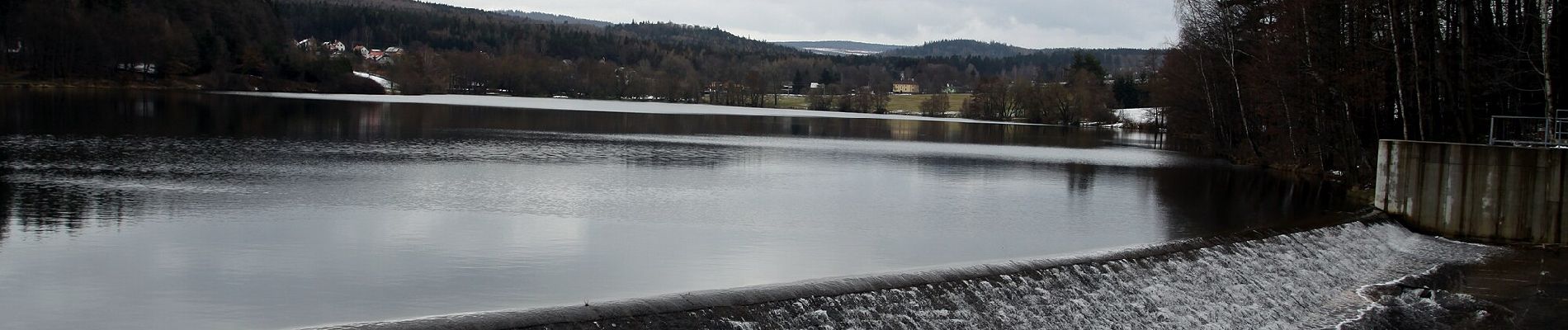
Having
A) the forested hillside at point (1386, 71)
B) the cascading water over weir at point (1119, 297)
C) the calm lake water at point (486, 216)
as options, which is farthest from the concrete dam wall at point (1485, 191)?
the cascading water over weir at point (1119, 297)

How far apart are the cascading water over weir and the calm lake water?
2249 millimetres

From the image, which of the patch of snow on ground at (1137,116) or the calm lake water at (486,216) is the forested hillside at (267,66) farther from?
the calm lake water at (486,216)

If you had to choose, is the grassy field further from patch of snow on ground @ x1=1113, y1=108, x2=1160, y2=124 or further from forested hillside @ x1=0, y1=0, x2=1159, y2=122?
patch of snow on ground @ x1=1113, y1=108, x2=1160, y2=124

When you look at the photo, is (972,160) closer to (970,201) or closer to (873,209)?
(970,201)

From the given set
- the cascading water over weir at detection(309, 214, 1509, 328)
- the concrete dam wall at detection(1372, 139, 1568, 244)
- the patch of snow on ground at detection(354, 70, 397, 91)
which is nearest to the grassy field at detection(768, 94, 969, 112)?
the patch of snow on ground at detection(354, 70, 397, 91)

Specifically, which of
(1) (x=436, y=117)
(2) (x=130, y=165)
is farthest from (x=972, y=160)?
(1) (x=436, y=117)

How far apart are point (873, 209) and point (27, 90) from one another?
88.1m

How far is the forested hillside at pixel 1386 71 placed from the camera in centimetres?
2736

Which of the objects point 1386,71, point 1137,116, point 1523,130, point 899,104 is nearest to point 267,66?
point 899,104

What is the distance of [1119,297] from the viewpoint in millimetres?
15773

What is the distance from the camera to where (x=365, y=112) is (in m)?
76.3

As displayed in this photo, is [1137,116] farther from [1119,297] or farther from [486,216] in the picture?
[1119,297]

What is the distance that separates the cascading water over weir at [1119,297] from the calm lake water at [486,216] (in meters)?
2.25

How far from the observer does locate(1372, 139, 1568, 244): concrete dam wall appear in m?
23.5
